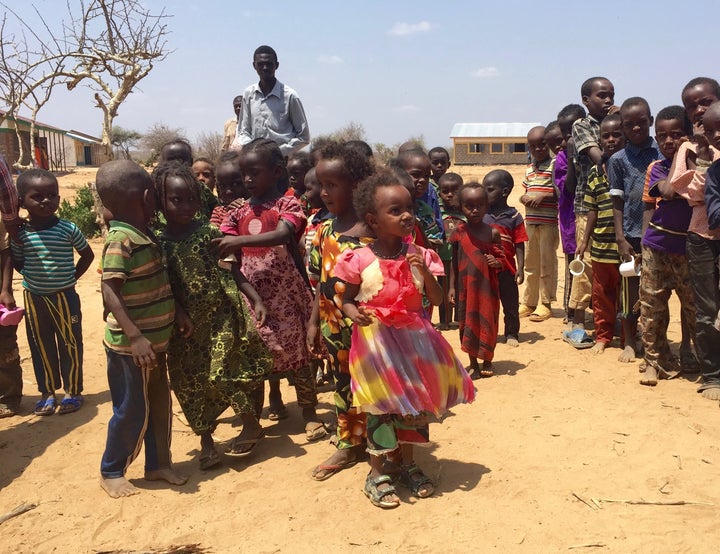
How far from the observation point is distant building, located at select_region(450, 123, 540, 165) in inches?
1575

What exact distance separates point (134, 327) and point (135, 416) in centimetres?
56

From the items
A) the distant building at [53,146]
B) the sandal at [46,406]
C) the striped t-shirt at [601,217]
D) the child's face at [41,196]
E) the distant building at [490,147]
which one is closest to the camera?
the child's face at [41,196]

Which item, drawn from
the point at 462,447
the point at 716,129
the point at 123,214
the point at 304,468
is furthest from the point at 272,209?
the point at 716,129

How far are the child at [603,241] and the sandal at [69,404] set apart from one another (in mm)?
4524

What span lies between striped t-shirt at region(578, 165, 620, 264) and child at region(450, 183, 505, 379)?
103 cm

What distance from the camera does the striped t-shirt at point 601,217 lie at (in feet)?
19.0

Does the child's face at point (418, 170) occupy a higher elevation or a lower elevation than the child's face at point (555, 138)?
lower

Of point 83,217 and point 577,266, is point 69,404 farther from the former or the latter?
point 83,217

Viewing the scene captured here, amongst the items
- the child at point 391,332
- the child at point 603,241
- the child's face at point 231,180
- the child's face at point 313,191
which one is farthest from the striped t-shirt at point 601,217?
the child's face at point 231,180

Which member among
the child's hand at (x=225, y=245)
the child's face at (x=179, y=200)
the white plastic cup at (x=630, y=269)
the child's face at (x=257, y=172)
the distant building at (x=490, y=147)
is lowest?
the white plastic cup at (x=630, y=269)

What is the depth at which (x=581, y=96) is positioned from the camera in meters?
6.42

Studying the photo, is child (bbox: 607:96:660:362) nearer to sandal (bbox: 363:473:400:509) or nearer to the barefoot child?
sandal (bbox: 363:473:400:509)

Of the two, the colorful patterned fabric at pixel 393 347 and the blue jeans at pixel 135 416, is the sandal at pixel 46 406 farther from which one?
the colorful patterned fabric at pixel 393 347


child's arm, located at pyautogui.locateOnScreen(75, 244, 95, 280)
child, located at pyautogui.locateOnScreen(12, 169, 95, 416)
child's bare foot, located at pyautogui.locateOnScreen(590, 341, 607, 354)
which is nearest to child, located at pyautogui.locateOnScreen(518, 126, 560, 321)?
child's bare foot, located at pyautogui.locateOnScreen(590, 341, 607, 354)
